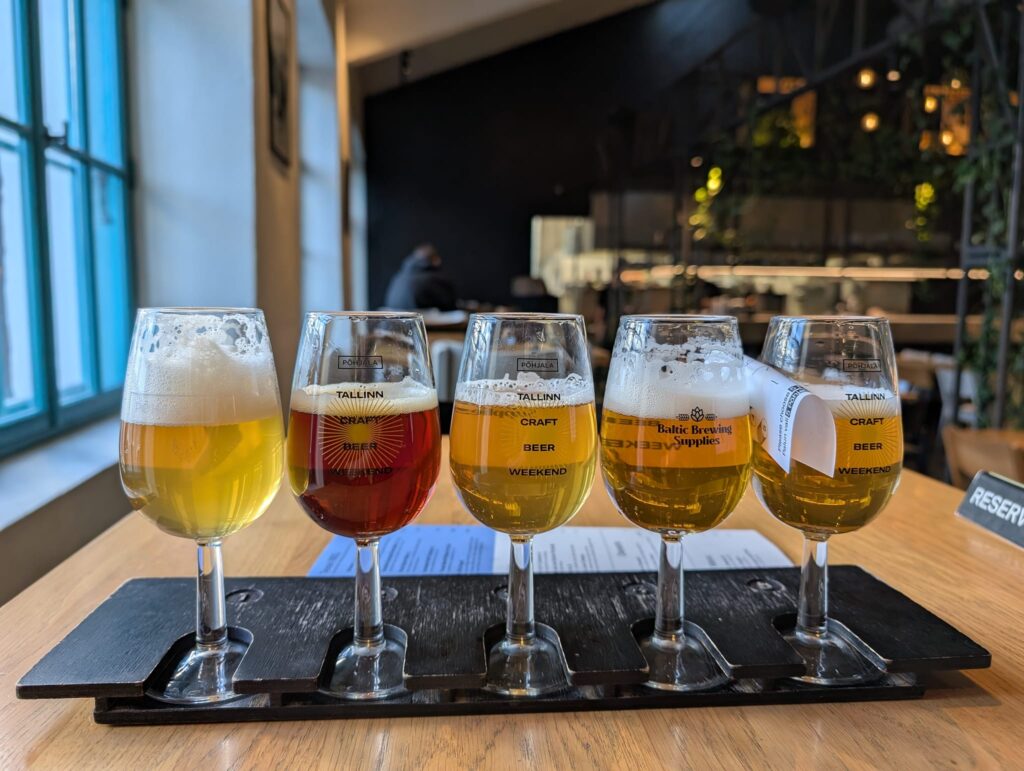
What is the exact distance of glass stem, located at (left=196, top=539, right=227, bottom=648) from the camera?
2.17 feet

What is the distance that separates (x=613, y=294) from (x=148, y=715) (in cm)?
772

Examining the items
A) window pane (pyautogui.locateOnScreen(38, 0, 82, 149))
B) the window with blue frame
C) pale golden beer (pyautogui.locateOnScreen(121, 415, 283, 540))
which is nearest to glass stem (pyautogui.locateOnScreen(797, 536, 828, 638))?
pale golden beer (pyautogui.locateOnScreen(121, 415, 283, 540))

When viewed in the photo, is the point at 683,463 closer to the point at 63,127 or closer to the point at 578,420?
the point at 578,420

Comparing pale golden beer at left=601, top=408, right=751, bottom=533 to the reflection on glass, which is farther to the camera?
the reflection on glass

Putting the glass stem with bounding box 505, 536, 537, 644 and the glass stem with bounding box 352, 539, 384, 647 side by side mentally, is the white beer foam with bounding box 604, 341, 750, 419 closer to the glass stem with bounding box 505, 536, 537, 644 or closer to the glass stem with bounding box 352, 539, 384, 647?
the glass stem with bounding box 505, 536, 537, 644

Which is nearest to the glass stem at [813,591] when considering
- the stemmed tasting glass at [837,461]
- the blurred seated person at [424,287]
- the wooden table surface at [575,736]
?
the stemmed tasting glass at [837,461]

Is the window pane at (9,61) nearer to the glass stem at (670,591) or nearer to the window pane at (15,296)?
the window pane at (15,296)

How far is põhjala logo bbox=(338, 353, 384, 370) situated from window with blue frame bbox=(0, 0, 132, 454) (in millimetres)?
1584

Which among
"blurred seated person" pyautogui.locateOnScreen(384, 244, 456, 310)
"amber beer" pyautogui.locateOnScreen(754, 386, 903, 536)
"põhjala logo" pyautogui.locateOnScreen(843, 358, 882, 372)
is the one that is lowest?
"amber beer" pyautogui.locateOnScreen(754, 386, 903, 536)

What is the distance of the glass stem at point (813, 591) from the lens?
709 mm

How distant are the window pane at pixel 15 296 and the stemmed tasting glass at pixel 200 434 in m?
1.52

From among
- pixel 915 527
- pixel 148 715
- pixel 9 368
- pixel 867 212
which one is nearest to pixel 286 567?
pixel 148 715

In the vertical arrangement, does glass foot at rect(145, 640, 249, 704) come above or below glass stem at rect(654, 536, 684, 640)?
below

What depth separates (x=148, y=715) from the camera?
0.58 m
